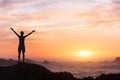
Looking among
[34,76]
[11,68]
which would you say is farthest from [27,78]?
[11,68]

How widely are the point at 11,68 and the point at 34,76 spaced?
2.82 metres

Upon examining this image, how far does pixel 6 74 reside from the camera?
94.2 feet

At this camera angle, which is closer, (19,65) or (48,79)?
(48,79)

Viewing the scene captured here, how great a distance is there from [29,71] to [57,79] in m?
3.18

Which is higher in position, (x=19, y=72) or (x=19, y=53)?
(x=19, y=53)

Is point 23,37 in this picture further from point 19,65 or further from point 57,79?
point 57,79

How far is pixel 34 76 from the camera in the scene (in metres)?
27.8

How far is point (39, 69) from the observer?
96.7ft

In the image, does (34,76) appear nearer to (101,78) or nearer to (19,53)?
(19,53)

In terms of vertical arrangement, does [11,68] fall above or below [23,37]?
below

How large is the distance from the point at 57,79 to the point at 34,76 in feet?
7.50

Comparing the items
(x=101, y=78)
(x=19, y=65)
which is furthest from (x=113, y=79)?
(x=19, y=65)

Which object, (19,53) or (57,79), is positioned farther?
(19,53)

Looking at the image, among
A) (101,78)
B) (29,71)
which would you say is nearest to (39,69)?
(29,71)
